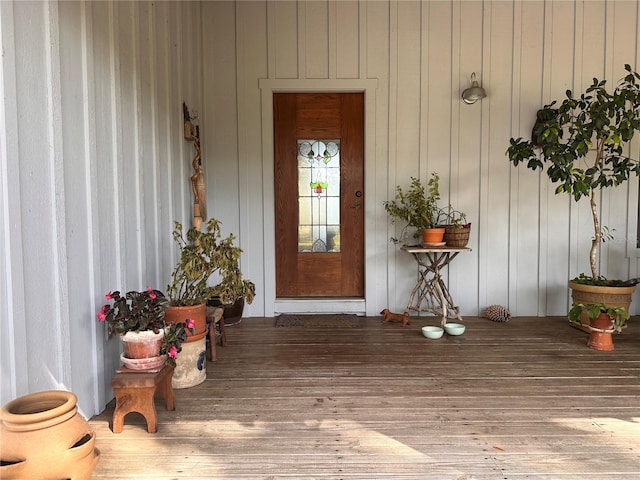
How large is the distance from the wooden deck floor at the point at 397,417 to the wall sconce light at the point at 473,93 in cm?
218

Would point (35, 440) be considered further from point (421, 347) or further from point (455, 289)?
point (455, 289)

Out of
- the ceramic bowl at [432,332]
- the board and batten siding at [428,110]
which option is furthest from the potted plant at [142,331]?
the ceramic bowl at [432,332]

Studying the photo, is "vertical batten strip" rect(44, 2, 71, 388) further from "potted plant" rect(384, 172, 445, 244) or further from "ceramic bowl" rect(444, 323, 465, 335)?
"potted plant" rect(384, 172, 445, 244)

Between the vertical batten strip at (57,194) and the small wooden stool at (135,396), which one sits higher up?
the vertical batten strip at (57,194)

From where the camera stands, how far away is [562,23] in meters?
4.08

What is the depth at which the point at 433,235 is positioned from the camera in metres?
3.75

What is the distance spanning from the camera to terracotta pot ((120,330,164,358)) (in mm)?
2010

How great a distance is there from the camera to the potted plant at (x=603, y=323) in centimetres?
303

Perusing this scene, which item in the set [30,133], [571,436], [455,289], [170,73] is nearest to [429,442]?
[571,436]

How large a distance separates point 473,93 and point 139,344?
136 inches

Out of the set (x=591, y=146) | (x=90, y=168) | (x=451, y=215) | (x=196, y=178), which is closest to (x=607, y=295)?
(x=591, y=146)

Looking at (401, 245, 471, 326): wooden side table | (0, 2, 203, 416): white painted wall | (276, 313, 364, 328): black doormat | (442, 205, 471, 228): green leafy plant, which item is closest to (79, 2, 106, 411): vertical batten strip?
(0, 2, 203, 416): white painted wall

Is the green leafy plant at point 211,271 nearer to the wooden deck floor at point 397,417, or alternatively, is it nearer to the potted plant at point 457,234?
the wooden deck floor at point 397,417

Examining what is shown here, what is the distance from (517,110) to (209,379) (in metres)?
3.58
